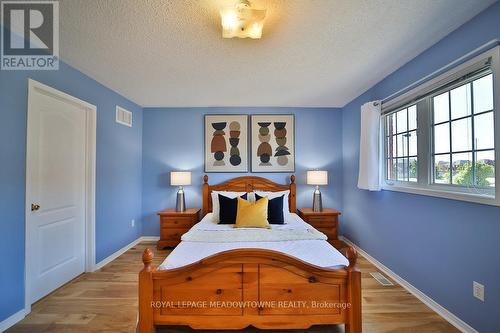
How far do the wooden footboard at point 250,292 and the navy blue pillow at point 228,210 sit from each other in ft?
4.06

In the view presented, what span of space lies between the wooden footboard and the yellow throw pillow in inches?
38.9

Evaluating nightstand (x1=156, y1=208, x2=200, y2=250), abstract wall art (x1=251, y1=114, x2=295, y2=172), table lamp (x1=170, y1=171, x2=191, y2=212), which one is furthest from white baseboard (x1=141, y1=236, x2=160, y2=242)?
abstract wall art (x1=251, y1=114, x2=295, y2=172)

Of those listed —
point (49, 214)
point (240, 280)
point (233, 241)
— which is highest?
point (49, 214)

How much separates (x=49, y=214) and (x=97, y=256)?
34.6 inches

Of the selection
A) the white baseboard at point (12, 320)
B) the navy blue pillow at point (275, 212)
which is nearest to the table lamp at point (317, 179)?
the navy blue pillow at point (275, 212)

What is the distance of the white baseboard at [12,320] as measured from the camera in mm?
1742

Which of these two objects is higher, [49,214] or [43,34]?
[43,34]

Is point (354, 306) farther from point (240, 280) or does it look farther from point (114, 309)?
point (114, 309)

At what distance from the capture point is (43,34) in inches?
73.9

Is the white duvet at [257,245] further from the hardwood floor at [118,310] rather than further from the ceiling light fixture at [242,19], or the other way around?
the ceiling light fixture at [242,19]

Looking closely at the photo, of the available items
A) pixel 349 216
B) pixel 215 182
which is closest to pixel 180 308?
pixel 215 182

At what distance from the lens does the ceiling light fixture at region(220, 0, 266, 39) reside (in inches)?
57.8

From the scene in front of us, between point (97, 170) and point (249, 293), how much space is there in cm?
248

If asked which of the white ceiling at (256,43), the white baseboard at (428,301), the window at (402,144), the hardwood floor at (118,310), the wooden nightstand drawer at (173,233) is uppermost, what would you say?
the white ceiling at (256,43)
